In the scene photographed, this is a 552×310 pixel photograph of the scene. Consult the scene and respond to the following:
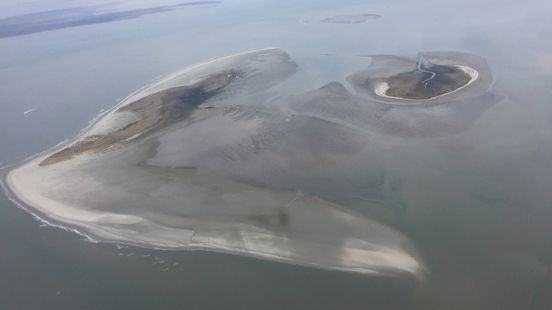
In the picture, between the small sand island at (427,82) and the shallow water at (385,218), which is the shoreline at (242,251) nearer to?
the shallow water at (385,218)

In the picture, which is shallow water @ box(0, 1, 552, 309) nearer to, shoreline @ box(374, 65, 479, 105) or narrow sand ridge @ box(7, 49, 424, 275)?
narrow sand ridge @ box(7, 49, 424, 275)

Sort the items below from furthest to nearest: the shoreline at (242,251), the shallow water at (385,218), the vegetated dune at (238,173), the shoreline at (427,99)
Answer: the shoreline at (427,99) < the vegetated dune at (238,173) < the shoreline at (242,251) < the shallow water at (385,218)

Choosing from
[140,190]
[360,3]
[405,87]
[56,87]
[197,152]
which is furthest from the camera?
[360,3]

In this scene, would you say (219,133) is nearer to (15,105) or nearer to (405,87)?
(405,87)

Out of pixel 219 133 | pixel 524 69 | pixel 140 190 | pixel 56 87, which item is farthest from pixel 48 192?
pixel 524 69

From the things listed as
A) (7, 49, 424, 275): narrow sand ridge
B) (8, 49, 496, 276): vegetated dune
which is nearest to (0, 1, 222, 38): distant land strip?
(8, 49, 496, 276): vegetated dune

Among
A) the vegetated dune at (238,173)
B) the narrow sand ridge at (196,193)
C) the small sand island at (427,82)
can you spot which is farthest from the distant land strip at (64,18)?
the small sand island at (427,82)
